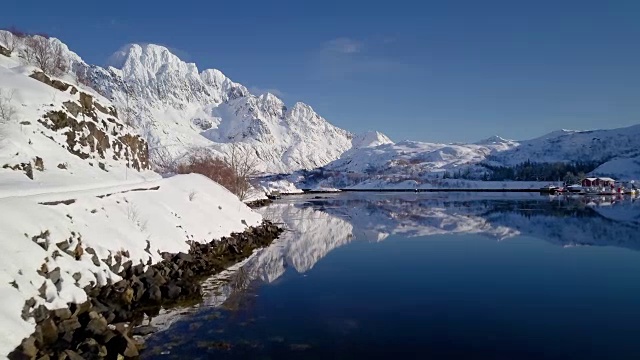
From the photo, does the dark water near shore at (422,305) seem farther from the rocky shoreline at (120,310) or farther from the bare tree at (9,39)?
the bare tree at (9,39)

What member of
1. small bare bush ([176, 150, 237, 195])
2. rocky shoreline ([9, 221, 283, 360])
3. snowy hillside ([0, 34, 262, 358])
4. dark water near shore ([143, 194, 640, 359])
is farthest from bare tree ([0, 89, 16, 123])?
small bare bush ([176, 150, 237, 195])

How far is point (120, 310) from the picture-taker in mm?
18250

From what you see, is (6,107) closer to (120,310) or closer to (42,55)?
(120,310)

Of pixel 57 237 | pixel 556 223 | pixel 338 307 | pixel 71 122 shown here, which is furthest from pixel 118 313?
pixel 556 223

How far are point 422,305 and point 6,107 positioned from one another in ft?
93.5

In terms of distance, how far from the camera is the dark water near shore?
1540 centimetres

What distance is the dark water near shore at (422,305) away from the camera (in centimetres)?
1540

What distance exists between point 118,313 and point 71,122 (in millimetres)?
23309

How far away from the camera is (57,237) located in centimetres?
1870

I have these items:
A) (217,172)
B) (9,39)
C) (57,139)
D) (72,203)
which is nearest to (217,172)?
(217,172)

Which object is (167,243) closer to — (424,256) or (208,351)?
(208,351)

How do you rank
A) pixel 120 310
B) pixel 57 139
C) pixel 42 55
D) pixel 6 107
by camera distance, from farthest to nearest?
pixel 42 55 → pixel 57 139 → pixel 6 107 → pixel 120 310

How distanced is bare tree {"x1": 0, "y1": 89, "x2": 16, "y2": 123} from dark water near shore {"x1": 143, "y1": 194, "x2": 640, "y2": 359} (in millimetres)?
17863

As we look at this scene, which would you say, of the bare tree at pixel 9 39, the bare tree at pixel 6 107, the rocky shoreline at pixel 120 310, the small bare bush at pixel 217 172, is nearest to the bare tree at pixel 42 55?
the bare tree at pixel 9 39
